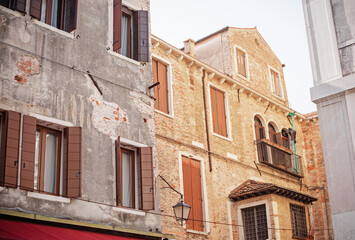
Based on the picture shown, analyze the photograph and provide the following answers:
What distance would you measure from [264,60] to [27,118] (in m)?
14.9

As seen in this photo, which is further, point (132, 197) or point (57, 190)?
point (132, 197)

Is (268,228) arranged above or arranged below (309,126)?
below

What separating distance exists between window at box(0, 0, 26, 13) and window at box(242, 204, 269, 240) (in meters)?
10.2

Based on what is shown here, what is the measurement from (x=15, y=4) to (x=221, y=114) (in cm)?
979

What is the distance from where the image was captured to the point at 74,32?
38.4ft

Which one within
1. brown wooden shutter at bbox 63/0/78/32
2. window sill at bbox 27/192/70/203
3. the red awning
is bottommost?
the red awning

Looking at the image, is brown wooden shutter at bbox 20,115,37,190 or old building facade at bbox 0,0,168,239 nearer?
brown wooden shutter at bbox 20,115,37,190

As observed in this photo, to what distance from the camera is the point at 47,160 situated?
34.2 feet

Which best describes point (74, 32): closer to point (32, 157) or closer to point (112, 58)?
point (112, 58)

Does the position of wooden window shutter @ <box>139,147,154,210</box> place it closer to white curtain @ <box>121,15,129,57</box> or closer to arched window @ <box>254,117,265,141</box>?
white curtain @ <box>121,15,129,57</box>

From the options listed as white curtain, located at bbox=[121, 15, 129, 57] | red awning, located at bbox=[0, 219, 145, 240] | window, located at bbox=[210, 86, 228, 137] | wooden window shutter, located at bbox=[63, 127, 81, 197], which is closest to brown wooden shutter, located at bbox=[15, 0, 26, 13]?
wooden window shutter, located at bbox=[63, 127, 81, 197]

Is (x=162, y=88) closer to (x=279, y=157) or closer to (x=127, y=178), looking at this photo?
(x=127, y=178)

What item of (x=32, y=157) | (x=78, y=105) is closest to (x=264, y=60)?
(x=78, y=105)

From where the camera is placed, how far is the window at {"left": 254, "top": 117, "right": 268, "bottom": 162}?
64.8 ft
